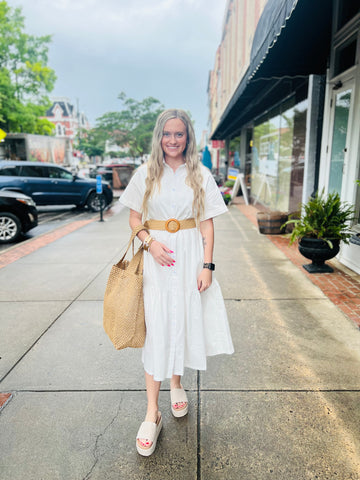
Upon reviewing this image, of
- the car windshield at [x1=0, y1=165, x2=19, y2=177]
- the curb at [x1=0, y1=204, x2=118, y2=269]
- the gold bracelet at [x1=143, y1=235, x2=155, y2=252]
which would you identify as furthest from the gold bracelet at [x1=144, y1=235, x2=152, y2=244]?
the car windshield at [x1=0, y1=165, x2=19, y2=177]

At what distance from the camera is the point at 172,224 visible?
2.13 meters

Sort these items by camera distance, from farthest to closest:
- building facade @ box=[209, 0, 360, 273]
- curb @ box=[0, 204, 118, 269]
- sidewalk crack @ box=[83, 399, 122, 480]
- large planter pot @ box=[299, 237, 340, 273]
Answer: curb @ box=[0, 204, 118, 269] < large planter pot @ box=[299, 237, 340, 273] < building facade @ box=[209, 0, 360, 273] < sidewalk crack @ box=[83, 399, 122, 480]

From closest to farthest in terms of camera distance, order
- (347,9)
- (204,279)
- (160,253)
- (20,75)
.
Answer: (160,253) → (204,279) → (347,9) → (20,75)

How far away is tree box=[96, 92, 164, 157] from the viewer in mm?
38812

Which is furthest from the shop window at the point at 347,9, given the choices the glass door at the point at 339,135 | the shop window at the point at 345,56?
the glass door at the point at 339,135

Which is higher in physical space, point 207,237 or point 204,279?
point 207,237

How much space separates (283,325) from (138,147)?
125 ft

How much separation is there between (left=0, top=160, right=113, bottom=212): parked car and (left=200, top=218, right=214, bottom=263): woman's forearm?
9288mm

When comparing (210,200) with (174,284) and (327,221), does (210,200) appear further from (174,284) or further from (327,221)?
(327,221)

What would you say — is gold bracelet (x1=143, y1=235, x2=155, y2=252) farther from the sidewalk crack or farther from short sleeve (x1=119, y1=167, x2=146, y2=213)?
the sidewalk crack

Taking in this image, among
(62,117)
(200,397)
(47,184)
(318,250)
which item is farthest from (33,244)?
(62,117)

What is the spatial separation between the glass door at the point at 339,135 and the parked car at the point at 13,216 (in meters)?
6.31

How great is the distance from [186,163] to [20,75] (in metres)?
31.2

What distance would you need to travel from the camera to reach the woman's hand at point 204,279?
2.16m
